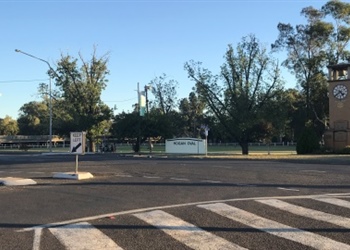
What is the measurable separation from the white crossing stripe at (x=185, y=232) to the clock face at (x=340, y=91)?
4107 cm

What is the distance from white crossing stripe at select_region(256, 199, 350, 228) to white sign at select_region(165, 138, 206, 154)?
3179cm

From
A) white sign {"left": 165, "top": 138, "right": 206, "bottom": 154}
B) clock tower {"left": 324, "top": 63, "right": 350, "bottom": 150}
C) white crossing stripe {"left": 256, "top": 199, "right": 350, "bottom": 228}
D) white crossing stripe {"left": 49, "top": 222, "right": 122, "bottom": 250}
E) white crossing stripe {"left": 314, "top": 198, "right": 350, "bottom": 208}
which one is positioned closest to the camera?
white crossing stripe {"left": 49, "top": 222, "right": 122, "bottom": 250}

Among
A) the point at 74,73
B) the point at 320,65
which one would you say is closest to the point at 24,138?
the point at 74,73

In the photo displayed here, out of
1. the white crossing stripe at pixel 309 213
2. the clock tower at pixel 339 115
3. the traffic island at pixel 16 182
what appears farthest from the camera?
the clock tower at pixel 339 115

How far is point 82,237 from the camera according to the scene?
7691 millimetres

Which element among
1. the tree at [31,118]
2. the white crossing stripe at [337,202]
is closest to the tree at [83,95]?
the white crossing stripe at [337,202]

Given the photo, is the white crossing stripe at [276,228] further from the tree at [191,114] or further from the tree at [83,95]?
the tree at [191,114]

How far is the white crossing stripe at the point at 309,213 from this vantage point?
8.71 m

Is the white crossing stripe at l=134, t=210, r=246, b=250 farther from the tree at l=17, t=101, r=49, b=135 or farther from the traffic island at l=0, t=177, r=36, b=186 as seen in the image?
the tree at l=17, t=101, r=49, b=135

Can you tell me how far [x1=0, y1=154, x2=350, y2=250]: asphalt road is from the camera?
7512 millimetres

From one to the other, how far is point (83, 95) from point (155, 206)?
164 feet

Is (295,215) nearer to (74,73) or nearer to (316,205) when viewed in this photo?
(316,205)

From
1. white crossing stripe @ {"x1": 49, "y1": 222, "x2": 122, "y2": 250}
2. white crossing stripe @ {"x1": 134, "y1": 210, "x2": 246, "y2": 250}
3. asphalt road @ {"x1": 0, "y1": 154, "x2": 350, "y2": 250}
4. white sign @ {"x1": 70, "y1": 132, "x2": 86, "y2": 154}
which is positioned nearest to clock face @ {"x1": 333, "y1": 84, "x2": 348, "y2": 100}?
asphalt road @ {"x1": 0, "y1": 154, "x2": 350, "y2": 250}

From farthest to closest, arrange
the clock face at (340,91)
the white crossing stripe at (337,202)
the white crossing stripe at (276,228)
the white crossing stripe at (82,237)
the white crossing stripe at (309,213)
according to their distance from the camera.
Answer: the clock face at (340,91) → the white crossing stripe at (337,202) → the white crossing stripe at (309,213) → the white crossing stripe at (82,237) → the white crossing stripe at (276,228)
